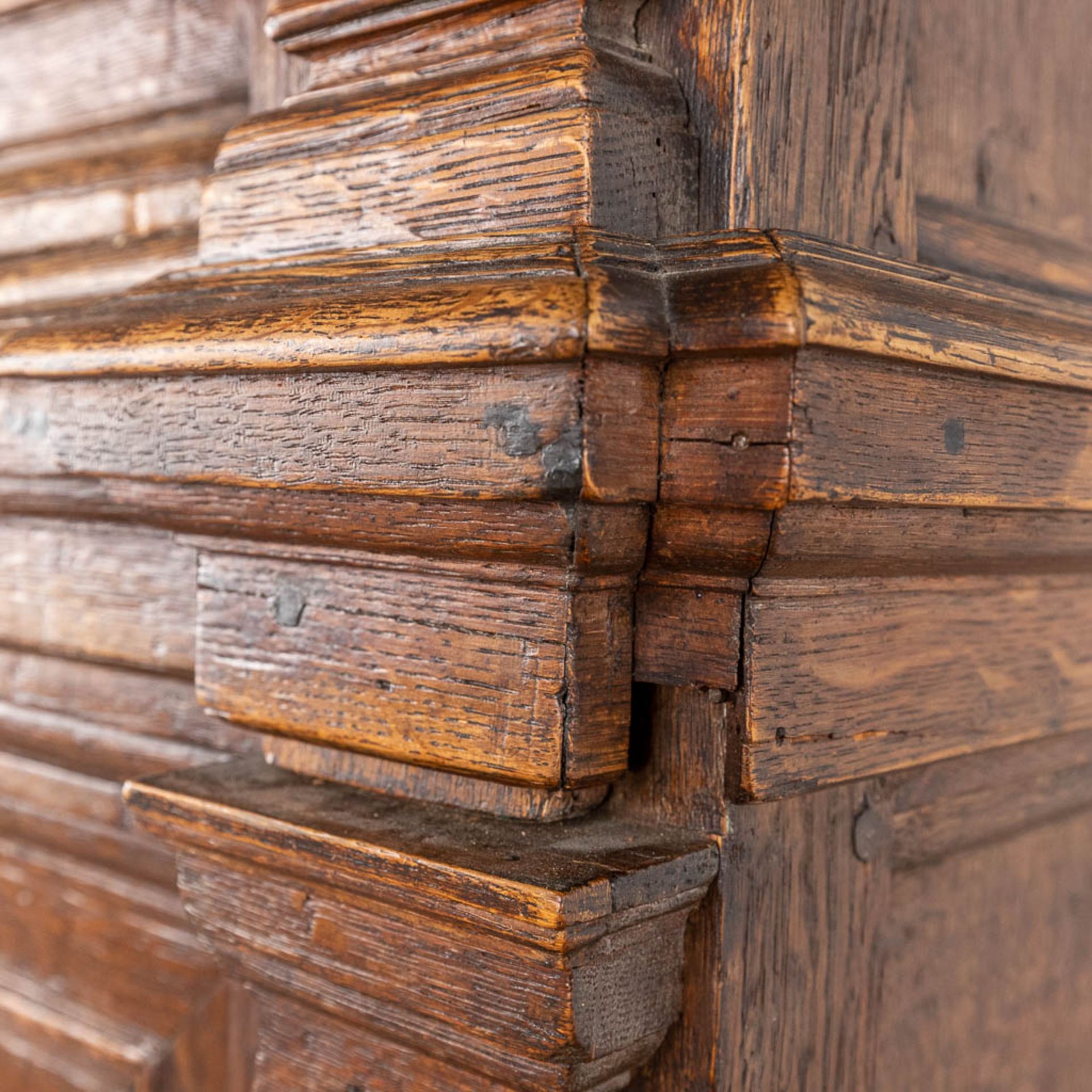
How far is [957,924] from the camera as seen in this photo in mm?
907

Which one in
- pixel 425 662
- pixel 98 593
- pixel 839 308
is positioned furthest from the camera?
pixel 98 593

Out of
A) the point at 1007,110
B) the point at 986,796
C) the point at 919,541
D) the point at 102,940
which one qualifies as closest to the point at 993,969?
the point at 986,796

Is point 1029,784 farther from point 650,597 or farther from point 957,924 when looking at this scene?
point 650,597

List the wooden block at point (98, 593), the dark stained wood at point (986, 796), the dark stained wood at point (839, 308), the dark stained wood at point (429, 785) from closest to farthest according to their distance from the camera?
the dark stained wood at point (839, 308), the dark stained wood at point (429, 785), the dark stained wood at point (986, 796), the wooden block at point (98, 593)

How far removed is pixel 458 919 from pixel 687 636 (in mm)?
198

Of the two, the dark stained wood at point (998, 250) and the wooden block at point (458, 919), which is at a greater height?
the dark stained wood at point (998, 250)

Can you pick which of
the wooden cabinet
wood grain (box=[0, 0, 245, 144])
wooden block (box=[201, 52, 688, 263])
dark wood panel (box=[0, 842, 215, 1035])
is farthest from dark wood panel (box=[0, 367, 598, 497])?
dark wood panel (box=[0, 842, 215, 1035])

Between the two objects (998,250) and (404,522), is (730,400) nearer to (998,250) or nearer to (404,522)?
(404,522)

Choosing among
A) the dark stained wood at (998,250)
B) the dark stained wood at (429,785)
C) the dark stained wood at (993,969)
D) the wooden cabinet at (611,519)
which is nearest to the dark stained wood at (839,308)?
the wooden cabinet at (611,519)

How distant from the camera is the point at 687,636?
66cm

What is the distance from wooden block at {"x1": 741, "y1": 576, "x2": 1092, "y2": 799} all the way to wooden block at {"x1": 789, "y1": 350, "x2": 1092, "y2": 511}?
0.07 metres

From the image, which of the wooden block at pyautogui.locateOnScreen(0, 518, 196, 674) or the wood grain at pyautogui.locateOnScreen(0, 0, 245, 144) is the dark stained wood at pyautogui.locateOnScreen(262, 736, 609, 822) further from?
the wood grain at pyautogui.locateOnScreen(0, 0, 245, 144)

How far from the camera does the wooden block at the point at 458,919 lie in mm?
620

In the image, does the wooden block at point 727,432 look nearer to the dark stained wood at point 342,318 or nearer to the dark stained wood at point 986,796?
the dark stained wood at point 342,318
